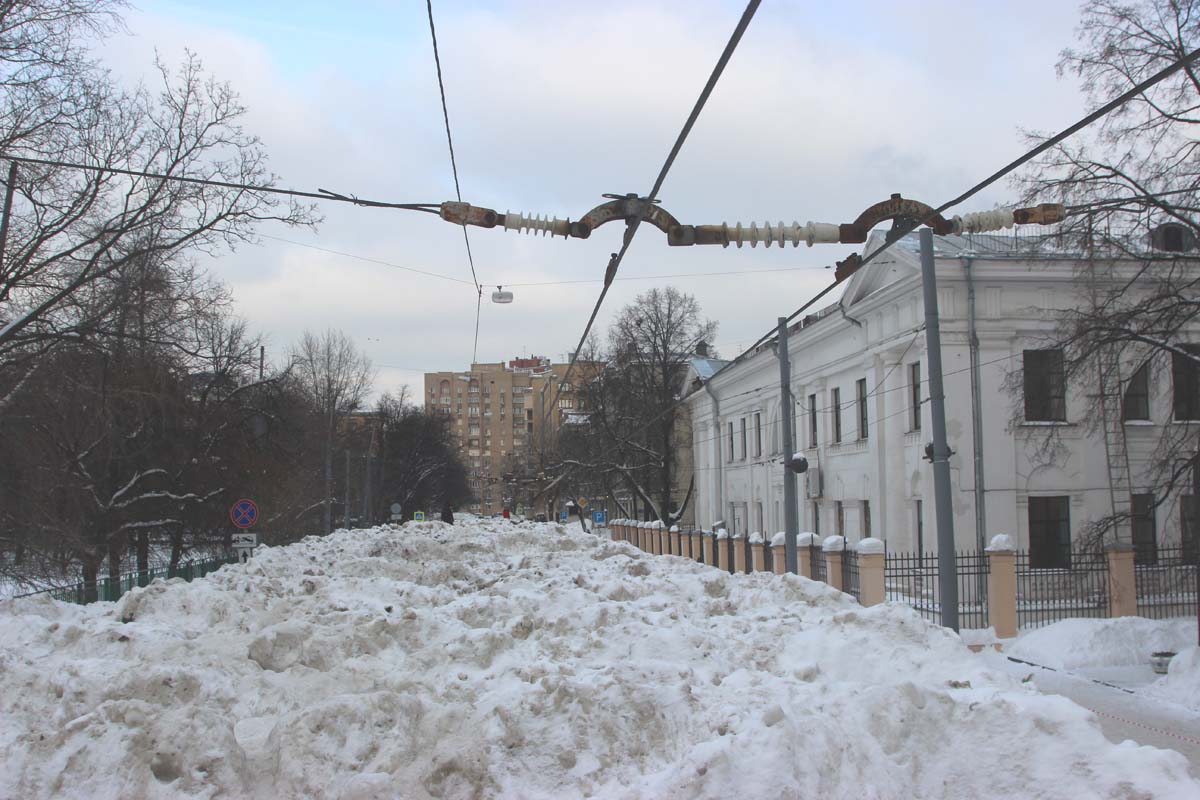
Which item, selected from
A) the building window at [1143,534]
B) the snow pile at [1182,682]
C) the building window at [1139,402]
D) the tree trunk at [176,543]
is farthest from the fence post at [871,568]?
the tree trunk at [176,543]

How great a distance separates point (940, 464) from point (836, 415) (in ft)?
60.7

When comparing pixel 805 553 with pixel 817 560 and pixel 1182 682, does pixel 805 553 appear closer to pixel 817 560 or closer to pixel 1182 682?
pixel 817 560

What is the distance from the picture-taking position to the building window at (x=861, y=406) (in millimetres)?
29812

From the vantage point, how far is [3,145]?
1384 centimetres

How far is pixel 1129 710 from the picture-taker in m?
11.8

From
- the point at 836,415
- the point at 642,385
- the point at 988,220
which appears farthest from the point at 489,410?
the point at 988,220

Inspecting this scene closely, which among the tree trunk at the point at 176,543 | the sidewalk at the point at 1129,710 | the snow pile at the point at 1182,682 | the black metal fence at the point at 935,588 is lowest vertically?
the sidewalk at the point at 1129,710

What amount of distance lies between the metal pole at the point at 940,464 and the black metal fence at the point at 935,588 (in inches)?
160

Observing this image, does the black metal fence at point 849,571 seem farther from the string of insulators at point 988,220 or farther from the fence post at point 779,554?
the string of insulators at point 988,220

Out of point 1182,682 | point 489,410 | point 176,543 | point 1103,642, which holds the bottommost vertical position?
point 1182,682

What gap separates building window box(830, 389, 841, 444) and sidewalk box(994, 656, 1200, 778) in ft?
55.6

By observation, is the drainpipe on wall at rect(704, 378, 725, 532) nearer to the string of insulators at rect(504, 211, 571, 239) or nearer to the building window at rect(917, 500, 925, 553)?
the building window at rect(917, 500, 925, 553)

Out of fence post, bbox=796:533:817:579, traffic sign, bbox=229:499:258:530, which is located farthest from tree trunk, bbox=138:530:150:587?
fence post, bbox=796:533:817:579

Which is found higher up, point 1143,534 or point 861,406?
point 861,406
